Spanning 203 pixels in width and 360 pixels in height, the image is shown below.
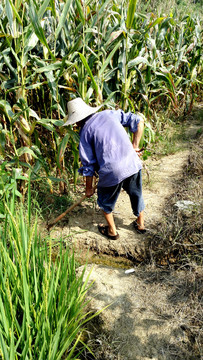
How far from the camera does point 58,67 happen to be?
2.63 m

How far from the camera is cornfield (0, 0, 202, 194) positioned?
8.26 feet

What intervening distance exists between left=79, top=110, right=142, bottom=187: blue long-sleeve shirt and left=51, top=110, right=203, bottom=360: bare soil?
2.13 feet

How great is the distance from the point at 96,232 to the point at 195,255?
99 centimetres

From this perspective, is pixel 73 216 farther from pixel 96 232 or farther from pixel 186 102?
pixel 186 102

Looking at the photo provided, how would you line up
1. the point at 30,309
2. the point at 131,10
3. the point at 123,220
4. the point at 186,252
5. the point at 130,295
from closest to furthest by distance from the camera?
the point at 30,309
the point at 130,295
the point at 186,252
the point at 131,10
the point at 123,220

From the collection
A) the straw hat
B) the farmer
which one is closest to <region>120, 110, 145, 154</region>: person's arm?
the farmer

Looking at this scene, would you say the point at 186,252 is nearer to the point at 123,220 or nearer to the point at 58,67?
the point at 123,220

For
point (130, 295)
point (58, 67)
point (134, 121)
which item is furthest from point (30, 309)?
point (58, 67)

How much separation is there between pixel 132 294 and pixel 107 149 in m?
1.13

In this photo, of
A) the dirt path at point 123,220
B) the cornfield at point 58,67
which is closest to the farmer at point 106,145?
the cornfield at point 58,67

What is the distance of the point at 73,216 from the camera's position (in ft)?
10.3

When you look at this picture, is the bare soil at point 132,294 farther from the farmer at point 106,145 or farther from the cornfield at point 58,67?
the cornfield at point 58,67

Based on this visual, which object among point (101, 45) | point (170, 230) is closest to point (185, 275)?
point (170, 230)

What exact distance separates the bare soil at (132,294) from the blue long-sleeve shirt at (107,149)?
2.13 ft
